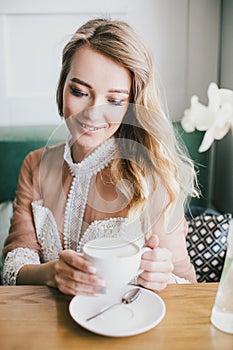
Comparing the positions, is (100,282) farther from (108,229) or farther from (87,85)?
(87,85)

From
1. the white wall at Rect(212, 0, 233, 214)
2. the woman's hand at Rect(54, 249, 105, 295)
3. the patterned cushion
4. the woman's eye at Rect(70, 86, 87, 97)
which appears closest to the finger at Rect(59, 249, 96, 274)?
the woman's hand at Rect(54, 249, 105, 295)

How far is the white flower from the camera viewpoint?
722 millimetres

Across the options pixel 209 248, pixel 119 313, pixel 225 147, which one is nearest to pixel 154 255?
pixel 119 313

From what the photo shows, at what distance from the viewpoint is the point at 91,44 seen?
1213mm

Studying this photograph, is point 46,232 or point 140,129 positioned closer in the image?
point 140,129

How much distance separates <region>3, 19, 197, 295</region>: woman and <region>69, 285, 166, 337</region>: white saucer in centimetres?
4

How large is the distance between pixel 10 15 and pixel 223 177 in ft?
4.05

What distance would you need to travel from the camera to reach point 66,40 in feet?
7.53

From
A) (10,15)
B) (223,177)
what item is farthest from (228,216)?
(10,15)

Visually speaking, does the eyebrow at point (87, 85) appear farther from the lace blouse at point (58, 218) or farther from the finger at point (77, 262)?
the finger at point (77, 262)

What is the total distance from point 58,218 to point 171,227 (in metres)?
0.28

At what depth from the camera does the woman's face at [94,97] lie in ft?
3.57

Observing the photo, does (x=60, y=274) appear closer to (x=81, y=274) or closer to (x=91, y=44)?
(x=81, y=274)

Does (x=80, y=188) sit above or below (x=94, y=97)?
below
